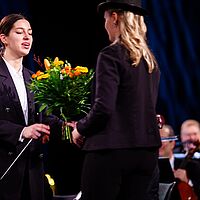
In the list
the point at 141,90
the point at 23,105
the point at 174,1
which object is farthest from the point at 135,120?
the point at 174,1

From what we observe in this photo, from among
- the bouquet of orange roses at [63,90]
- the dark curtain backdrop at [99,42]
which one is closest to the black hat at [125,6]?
the bouquet of orange roses at [63,90]

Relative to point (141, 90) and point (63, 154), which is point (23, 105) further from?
point (63, 154)

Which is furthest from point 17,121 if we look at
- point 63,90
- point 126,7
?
point 126,7

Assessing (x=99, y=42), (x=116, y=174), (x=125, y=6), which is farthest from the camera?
(x=99, y=42)

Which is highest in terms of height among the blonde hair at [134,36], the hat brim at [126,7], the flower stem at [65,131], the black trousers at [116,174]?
the hat brim at [126,7]

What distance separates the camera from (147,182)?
106 inches

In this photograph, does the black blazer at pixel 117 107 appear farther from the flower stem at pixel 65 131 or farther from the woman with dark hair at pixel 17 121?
the woman with dark hair at pixel 17 121

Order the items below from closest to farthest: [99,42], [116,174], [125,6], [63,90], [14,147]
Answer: [116,174] → [125,6] → [63,90] → [14,147] → [99,42]

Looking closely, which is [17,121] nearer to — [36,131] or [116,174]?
[36,131]

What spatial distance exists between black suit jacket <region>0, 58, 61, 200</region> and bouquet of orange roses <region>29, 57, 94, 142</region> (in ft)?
0.66

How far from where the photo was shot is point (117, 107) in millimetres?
2625

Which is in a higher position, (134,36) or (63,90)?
(134,36)

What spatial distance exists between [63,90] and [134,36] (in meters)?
0.67

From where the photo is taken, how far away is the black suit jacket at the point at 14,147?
339 cm
